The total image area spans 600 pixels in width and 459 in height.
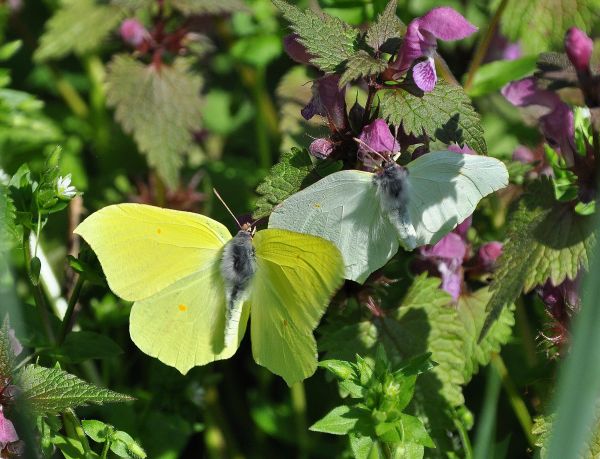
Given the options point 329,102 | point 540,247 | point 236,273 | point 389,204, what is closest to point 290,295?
point 236,273

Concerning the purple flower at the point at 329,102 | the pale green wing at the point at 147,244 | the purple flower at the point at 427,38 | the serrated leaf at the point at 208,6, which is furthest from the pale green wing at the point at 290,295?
the serrated leaf at the point at 208,6

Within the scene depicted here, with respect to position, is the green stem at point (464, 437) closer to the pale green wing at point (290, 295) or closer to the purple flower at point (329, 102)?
the pale green wing at point (290, 295)

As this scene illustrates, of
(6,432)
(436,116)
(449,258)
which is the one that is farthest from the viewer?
(449,258)

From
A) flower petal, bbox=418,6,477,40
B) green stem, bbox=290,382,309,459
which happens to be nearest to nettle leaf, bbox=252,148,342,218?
flower petal, bbox=418,6,477,40

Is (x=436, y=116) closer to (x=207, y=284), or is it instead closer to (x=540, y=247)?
(x=540, y=247)

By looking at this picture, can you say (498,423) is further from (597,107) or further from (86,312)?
(86,312)

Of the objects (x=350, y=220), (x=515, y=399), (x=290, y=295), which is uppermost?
(x=350, y=220)

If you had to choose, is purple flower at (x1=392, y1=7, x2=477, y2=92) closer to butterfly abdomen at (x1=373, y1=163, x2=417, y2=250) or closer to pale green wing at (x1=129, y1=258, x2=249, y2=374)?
butterfly abdomen at (x1=373, y1=163, x2=417, y2=250)

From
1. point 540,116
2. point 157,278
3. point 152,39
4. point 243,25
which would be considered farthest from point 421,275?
point 243,25
